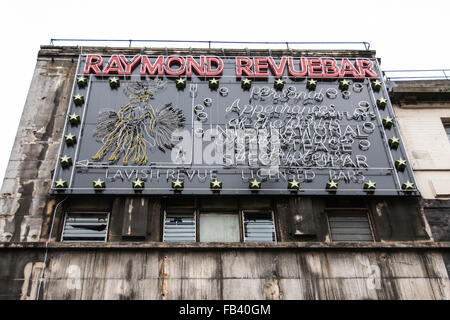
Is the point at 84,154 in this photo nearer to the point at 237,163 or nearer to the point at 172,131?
the point at 172,131

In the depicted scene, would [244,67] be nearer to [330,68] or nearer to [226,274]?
[330,68]

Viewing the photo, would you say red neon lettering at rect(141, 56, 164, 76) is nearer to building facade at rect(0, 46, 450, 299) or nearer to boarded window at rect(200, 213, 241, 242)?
building facade at rect(0, 46, 450, 299)

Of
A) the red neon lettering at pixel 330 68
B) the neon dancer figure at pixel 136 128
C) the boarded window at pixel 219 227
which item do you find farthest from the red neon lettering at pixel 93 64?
the red neon lettering at pixel 330 68

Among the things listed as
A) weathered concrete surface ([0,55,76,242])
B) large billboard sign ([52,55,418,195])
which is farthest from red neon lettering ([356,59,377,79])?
weathered concrete surface ([0,55,76,242])

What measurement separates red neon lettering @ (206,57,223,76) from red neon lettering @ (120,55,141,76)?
270cm

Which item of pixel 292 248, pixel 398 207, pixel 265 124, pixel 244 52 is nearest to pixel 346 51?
pixel 244 52

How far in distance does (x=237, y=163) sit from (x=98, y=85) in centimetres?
608

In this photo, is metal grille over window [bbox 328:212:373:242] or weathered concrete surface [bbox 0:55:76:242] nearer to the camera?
weathered concrete surface [bbox 0:55:76:242]

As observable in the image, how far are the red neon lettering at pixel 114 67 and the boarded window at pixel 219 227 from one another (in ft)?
22.0

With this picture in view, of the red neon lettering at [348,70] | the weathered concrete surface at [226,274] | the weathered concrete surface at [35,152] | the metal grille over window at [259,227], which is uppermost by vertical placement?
the red neon lettering at [348,70]

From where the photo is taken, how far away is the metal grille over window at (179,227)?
45.7 ft

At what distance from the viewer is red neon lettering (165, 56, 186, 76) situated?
57.6ft

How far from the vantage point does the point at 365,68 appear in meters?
18.3

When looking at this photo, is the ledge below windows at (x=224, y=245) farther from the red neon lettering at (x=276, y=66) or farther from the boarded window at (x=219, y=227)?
the red neon lettering at (x=276, y=66)
